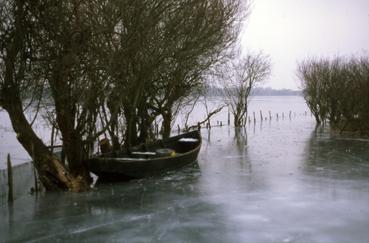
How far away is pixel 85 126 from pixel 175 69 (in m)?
6.01

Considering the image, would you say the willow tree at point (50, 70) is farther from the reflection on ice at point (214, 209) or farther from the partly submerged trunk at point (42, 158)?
the reflection on ice at point (214, 209)

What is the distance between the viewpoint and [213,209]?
977cm

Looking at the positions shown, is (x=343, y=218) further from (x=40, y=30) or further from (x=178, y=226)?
(x=40, y=30)

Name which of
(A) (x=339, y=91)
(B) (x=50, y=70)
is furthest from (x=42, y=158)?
(A) (x=339, y=91)

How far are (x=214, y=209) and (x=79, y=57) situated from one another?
4.98 meters

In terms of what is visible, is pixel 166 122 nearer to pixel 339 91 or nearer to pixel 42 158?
pixel 42 158

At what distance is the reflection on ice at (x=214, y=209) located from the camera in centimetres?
800

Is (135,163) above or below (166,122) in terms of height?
below

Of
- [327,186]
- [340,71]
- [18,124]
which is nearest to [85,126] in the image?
[18,124]

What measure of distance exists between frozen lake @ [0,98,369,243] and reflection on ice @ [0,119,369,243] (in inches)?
0.7

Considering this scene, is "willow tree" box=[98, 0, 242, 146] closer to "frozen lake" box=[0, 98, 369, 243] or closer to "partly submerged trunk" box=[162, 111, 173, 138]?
"partly submerged trunk" box=[162, 111, 173, 138]

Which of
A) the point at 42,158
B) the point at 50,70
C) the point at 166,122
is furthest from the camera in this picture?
the point at 166,122

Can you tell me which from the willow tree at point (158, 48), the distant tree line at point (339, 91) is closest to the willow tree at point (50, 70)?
the willow tree at point (158, 48)

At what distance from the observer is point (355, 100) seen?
3011cm
